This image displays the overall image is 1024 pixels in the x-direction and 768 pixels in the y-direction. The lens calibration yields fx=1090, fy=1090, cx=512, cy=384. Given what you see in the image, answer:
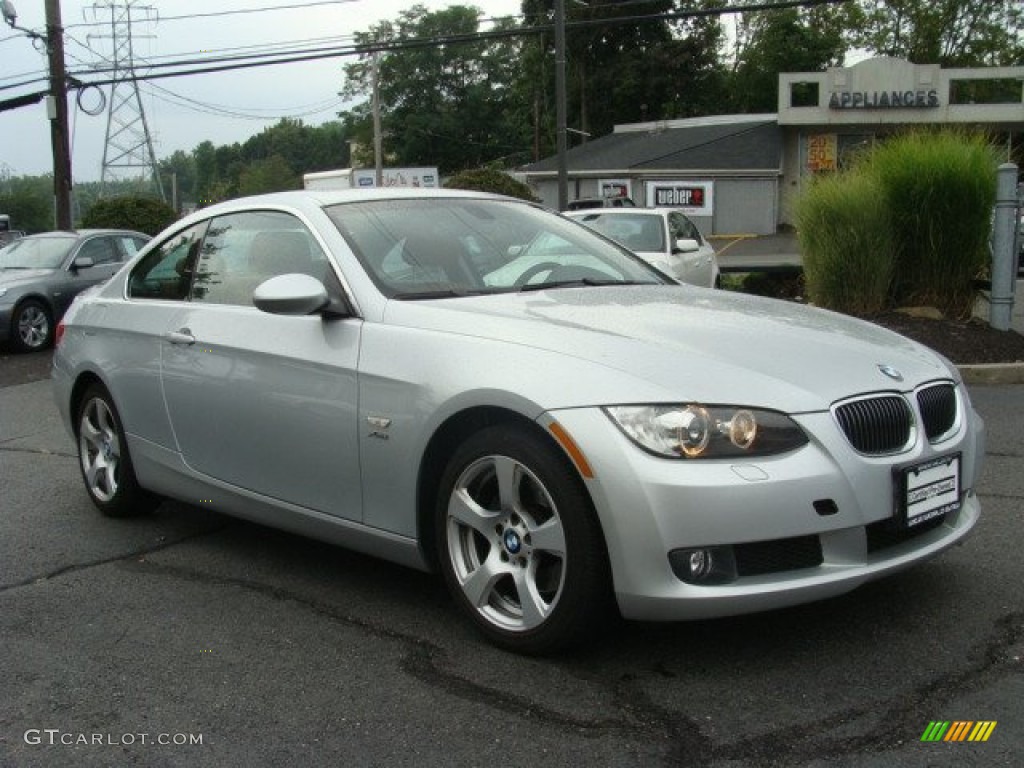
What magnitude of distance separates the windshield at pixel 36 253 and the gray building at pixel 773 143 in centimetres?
1772

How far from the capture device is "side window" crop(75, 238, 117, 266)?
14.8m

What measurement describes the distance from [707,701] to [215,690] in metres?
1.52

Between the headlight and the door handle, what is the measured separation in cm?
223

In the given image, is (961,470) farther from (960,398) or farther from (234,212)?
(234,212)

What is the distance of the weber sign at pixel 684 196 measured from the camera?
1140 inches

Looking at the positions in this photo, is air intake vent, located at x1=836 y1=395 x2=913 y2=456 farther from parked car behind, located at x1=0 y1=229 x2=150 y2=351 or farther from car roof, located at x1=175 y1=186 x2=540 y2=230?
parked car behind, located at x1=0 y1=229 x2=150 y2=351

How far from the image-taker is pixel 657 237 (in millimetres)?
12906

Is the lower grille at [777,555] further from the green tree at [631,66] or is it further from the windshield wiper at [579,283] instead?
the green tree at [631,66]

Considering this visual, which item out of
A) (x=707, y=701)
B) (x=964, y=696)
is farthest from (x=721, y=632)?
(x=964, y=696)

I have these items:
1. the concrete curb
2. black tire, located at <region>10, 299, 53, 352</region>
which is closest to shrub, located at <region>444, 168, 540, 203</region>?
black tire, located at <region>10, 299, 53, 352</region>

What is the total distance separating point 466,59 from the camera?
73375 mm

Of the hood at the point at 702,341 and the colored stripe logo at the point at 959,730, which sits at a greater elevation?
the hood at the point at 702,341

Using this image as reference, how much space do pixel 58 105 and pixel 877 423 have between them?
2278cm

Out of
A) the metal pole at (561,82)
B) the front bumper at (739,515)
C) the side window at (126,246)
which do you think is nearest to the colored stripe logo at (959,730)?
the front bumper at (739,515)
